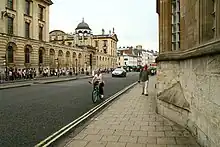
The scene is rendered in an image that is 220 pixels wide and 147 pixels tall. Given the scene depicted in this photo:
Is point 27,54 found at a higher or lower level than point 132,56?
lower

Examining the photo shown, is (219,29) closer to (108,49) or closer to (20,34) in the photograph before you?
(20,34)

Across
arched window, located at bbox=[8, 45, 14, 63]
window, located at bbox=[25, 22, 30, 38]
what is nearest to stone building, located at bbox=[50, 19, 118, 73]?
window, located at bbox=[25, 22, 30, 38]

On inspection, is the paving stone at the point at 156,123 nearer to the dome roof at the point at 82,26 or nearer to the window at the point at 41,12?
the window at the point at 41,12

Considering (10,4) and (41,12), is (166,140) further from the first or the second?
(41,12)

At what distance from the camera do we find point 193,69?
255 inches

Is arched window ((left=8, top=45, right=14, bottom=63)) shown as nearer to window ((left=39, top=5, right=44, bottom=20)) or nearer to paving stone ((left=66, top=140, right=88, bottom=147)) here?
window ((left=39, top=5, right=44, bottom=20))

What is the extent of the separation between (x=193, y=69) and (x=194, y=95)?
23.9 inches

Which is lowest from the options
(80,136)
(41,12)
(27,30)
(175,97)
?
(80,136)

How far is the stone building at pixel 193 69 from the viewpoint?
194 inches

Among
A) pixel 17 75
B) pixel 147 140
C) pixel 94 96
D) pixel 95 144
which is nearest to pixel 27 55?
pixel 17 75

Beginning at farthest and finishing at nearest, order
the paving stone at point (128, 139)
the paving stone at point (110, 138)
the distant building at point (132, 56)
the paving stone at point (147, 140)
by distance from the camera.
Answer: the distant building at point (132, 56) < the paving stone at point (110, 138) < the paving stone at point (128, 139) < the paving stone at point (147, 140)

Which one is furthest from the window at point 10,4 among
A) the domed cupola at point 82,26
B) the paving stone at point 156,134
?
the domed cupola at point 82,26

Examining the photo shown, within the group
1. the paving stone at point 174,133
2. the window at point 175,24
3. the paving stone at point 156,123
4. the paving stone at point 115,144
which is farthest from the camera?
the window at point 175,24

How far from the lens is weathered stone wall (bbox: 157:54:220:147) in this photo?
4773 mm
